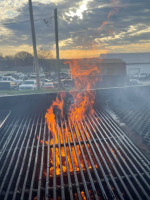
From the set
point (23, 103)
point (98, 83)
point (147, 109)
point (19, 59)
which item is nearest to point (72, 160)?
point (23, 103)

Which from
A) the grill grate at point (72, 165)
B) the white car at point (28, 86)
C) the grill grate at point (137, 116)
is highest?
the white car at point (28, 86)

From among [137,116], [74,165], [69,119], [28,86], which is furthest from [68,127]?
[28,86]

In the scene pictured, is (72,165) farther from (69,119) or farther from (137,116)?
(137,116)

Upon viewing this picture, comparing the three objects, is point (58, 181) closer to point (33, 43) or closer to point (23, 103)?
point (23, 103)

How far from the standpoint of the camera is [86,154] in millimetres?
4070

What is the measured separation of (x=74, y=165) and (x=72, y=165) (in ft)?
0.15

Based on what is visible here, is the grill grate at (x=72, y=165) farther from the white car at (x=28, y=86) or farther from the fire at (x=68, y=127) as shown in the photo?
the white car at (x=28, y=86)

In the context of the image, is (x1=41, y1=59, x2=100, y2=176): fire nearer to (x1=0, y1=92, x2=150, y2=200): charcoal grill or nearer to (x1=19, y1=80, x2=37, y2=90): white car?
(x1=0, y1=92, x2=150, y2=200): charcoal grill

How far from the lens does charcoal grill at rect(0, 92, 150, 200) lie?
291 cm

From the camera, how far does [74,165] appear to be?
360cm

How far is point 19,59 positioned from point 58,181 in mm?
42286

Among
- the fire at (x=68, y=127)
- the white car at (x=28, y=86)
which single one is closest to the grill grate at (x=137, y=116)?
the fire at (x=68, y=127)

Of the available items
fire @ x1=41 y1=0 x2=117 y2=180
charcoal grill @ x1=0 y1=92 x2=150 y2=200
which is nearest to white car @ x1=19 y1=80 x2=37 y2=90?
fire @ x1=41 y1=0 x2=117 y2=180

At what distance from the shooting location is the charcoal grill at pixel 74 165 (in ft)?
9.56
